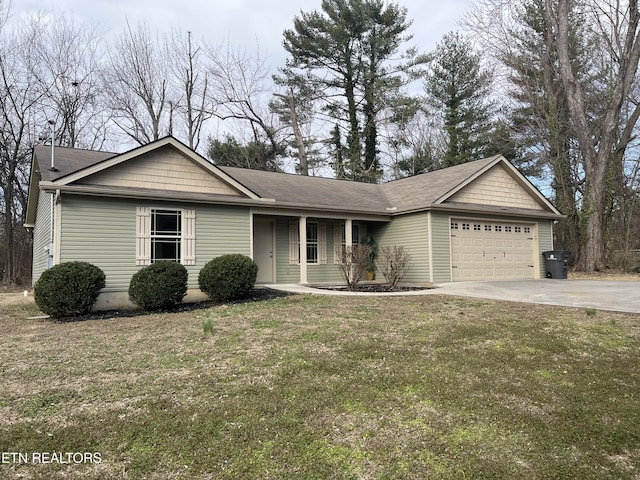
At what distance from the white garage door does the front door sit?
5810 mm

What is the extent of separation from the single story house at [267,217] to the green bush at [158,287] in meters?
1.35

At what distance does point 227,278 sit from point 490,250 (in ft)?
30.6

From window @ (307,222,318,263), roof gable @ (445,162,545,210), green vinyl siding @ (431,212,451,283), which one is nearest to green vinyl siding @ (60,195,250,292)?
window @ (307,222,318,263)

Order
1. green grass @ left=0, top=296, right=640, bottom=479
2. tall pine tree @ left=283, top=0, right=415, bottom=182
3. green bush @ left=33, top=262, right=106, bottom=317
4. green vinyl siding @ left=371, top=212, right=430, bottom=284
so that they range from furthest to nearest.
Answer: tall pine tree @ left=283, top=0, right=415, bottom=182 → green vinyl siding @ left=371, top=212, right=430, bottom=284 → green bush @ left=33, top=262, right=106, bottom=317 → green grass @ left=0, top=296, right=640, bottom=479

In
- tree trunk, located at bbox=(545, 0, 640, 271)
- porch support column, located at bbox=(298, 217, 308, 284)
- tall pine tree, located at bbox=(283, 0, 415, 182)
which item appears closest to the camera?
porch support column, located at bbox=(298, 217, 308, 284)

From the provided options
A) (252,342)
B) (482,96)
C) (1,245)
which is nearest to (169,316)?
(252,342)

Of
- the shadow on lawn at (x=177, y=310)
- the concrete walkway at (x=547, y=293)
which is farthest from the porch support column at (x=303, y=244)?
the shadow on lawn at (x=177, y=310)

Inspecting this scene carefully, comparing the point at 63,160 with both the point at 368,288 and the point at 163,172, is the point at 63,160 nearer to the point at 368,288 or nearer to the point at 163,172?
the point at 163,172

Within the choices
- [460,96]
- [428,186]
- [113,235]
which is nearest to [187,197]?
[113,235]

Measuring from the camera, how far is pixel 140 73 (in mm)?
24141

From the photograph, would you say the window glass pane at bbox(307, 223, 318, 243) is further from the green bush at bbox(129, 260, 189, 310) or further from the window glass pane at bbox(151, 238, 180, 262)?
the green bush at bbox(129, 260, 189, 310)

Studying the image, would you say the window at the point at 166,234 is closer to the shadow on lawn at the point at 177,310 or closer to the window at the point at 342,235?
the shadow on lawn at the point at 177,310

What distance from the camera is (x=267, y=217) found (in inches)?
531

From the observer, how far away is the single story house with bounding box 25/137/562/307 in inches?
393
